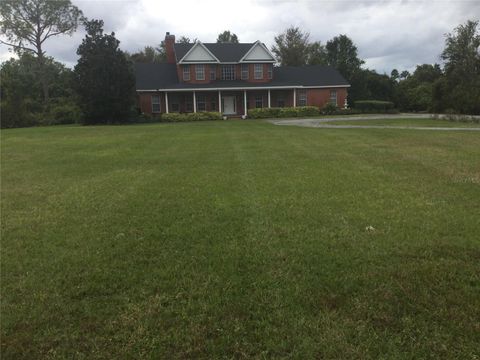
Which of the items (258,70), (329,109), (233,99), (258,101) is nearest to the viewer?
(329,109)

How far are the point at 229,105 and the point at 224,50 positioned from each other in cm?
540

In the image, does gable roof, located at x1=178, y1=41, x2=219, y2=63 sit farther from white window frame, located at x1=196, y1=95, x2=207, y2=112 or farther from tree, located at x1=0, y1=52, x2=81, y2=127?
tree, located at x1=0, y1=52, x2=81, y2=127

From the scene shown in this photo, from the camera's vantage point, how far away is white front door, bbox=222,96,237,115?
39969 millimetres

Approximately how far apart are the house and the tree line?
3718mm

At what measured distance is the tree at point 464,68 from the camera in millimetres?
35188

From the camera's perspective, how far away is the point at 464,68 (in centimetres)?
3556

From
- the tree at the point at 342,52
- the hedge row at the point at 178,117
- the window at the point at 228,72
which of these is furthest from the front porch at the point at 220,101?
the tree at the point at 342,52

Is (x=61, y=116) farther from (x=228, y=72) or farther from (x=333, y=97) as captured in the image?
(x=333, y=97)

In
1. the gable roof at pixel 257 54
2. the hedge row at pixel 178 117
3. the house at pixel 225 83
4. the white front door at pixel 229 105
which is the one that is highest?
the gable roof at pixel 257 54

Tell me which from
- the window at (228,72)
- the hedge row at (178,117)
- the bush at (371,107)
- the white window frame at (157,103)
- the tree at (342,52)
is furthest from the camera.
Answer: the tree at (342,52)

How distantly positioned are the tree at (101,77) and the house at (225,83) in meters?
6.12

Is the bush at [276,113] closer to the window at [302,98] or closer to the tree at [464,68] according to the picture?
the window at [302,98]

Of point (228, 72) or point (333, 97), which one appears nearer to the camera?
point (228, 72)

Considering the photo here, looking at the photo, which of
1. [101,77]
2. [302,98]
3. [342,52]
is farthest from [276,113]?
[342,52]
